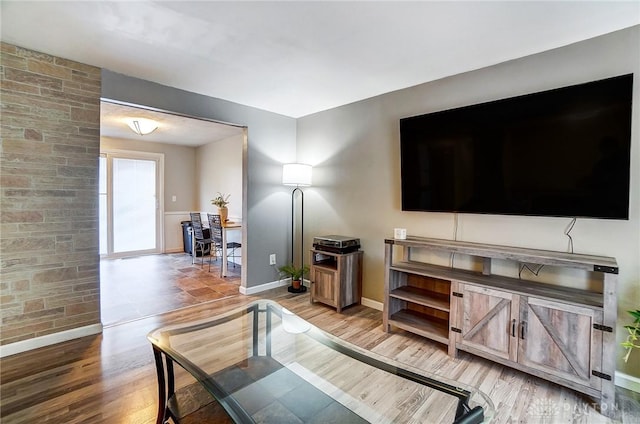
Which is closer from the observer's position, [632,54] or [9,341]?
[632,54]

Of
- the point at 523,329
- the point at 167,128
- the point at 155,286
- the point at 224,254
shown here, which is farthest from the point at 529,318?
the point at 167,128

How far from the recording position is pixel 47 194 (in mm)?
2439

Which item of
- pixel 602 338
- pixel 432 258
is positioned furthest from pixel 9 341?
pixel 602 338

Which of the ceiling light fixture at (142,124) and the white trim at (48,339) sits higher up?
the ceiling light fixture at (142,124)

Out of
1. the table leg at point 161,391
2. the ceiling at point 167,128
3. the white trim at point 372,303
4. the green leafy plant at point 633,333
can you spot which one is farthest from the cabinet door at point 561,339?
the ceiling at point 167,128

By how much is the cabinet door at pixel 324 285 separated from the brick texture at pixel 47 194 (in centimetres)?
210

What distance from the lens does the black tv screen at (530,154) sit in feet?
6.09

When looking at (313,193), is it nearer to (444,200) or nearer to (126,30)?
(444,200)

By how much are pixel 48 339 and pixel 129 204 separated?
414cm

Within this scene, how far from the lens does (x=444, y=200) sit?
2.63 meters

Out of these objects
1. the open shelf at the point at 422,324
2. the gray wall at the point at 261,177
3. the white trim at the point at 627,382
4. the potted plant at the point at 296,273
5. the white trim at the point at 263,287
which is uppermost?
the gray wall at the point at 261,177

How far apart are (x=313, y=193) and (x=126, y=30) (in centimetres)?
257

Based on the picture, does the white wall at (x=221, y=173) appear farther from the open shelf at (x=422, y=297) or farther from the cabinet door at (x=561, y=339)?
the cabinet door at (x=561, y=339)

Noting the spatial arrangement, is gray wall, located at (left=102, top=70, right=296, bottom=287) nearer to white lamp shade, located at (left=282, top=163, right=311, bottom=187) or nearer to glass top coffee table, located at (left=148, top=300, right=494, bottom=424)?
white lamp shade, located at (left=282, top=163, right=311, bottom=187)
